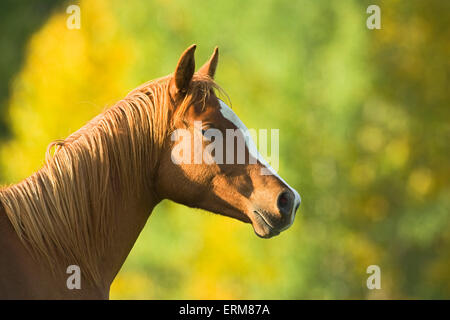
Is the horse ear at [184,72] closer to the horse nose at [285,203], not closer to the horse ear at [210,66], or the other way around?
the horse ear at [210,66]

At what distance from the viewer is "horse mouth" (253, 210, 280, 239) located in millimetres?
3811

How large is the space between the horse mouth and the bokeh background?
8662 mm

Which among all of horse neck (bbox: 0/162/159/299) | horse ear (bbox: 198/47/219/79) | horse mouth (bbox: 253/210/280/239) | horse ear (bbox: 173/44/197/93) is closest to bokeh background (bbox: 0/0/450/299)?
horse ear (bbox: 198/47/219/79)

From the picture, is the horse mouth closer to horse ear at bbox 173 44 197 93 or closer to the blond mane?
the blond mane

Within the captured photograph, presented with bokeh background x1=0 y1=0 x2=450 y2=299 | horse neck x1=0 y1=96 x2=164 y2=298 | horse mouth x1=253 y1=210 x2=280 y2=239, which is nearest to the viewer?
horse neck x1=0 y1=96 x2=164 y2=298

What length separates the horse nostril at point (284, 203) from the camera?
378cm

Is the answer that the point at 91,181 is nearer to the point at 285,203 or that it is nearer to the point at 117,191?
the point at 117,191

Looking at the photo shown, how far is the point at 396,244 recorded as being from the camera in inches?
522

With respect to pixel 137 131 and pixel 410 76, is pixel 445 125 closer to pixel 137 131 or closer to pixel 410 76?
pixel 410 76

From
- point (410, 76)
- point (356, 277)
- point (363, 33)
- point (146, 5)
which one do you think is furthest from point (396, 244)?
point (146, 5)

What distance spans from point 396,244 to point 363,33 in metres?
4.42

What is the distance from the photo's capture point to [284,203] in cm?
379

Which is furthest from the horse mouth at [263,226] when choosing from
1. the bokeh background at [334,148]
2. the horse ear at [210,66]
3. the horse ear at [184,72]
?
the bokeh background at [334,148]

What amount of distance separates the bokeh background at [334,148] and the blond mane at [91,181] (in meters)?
8.87
